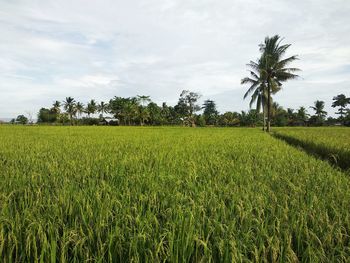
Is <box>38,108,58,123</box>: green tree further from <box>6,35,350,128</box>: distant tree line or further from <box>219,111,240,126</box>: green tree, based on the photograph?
<box>219,111,240,126</box>: green tree

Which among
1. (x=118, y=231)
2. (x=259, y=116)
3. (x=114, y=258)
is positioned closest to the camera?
(x=114, y=258)

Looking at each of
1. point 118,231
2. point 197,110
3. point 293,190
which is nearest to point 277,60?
point 293,190

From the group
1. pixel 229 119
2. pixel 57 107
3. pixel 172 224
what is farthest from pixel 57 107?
pixel 172 224

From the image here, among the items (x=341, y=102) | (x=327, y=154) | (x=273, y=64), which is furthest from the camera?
(x=341, y=102)

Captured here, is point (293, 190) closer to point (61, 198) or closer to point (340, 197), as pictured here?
point (340, 197)

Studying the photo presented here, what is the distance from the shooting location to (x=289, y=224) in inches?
89.7

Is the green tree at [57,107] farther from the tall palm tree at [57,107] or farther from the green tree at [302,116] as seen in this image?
the green tree at [302,116]

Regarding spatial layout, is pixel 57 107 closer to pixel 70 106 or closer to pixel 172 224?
pixel 70 106

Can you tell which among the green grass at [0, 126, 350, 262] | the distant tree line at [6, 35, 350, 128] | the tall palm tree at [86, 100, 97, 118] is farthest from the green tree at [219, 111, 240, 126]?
the green grass at [0, 126, 350, 262]

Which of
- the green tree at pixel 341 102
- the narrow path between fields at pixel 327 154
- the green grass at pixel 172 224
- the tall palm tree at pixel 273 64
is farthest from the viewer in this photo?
the green tree at pixel 341 102

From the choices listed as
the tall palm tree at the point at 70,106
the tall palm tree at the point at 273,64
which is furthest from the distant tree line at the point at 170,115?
the tall palm tree at the point at 273,64

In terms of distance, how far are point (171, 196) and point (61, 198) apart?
3.30 feet

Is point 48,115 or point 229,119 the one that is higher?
point 48,115

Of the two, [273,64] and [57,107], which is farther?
[57,107]
